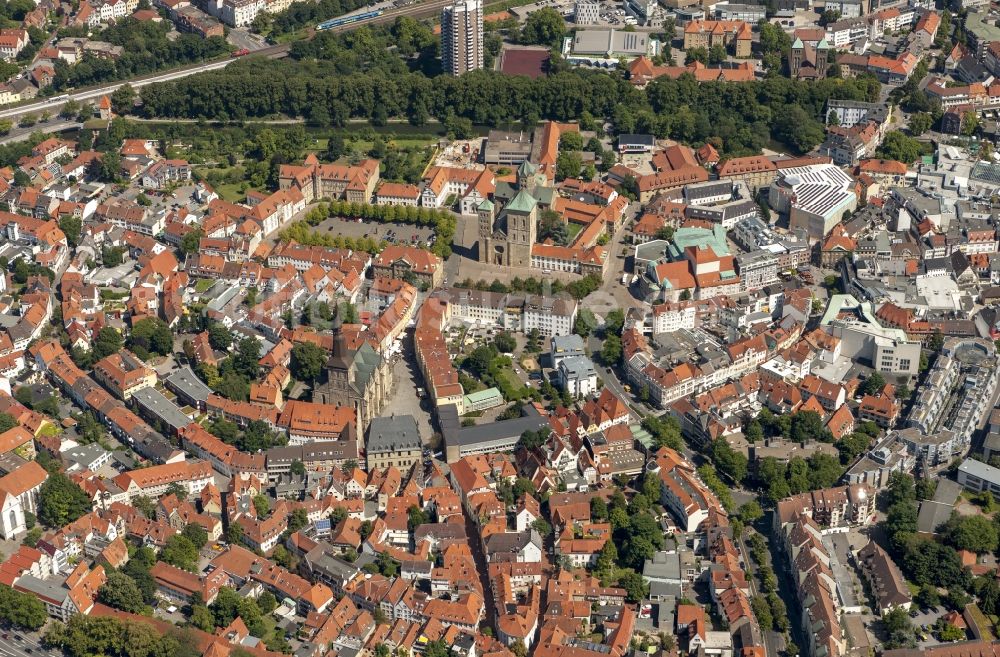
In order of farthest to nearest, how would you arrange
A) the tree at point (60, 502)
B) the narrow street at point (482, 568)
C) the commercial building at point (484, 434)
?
the commercial building at point (484, 434) → the tree at point (60, 502) → the narrow street at point (482, 568)

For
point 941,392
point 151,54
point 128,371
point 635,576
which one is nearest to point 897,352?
point 941,392

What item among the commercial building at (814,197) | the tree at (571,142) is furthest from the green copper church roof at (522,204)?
the commercial building at (814,197)

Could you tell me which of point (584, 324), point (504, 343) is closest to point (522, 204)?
point (584, 324)

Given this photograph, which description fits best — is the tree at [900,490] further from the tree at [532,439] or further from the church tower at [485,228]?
the church tower at [485,228]

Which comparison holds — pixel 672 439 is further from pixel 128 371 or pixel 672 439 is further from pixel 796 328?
pixel 128 371

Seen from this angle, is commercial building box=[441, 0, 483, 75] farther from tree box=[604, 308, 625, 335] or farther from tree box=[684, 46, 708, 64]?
tree box=[604, 308, 625, 335]

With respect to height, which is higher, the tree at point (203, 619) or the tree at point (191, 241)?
the tree at point (191, 241)

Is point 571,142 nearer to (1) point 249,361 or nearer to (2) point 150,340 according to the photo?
(1) point 249,361
